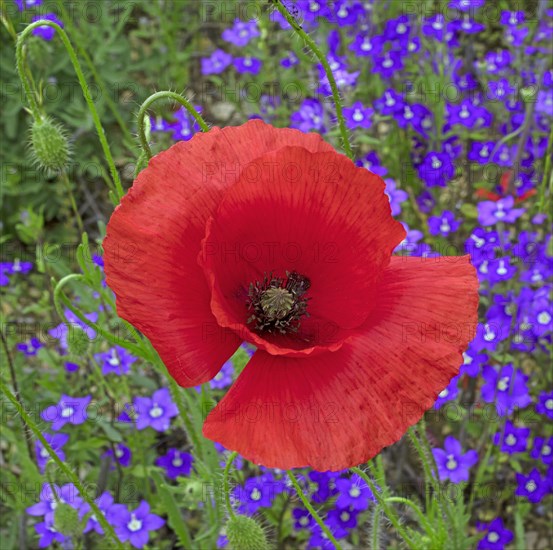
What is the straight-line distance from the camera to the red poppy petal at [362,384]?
1.43 meters

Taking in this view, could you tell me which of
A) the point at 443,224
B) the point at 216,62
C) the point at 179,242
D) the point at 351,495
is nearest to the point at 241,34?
the point at 216,62

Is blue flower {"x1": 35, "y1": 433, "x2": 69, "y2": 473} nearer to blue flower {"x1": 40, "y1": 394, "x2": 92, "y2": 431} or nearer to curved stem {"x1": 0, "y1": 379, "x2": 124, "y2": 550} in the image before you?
blue flower {"x1": 40, "y1": 394, "x2": 92, "y2": 431}

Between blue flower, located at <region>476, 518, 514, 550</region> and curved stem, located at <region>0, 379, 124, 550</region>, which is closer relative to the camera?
curved stem, located at <region>0, 379, 124, 550</region>

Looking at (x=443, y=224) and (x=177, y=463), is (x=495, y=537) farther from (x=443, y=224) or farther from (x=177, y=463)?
(x=443, y=224)

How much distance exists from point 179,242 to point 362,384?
16.7 inches

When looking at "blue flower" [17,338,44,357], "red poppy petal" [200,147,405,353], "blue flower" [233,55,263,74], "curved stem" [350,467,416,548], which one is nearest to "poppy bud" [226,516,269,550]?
"curved stem" [350,467,416,548]

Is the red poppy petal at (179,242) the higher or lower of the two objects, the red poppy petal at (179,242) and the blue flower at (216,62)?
the lower

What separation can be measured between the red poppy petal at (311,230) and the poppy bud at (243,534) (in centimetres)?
58

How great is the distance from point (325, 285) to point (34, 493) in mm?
1623

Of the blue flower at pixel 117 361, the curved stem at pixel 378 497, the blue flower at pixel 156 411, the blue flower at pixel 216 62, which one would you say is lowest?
the curved stem at pixel 378 497

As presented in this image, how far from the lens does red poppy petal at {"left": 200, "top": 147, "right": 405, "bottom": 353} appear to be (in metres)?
1.55

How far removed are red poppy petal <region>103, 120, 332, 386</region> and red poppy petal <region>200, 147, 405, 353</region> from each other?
0.04 m

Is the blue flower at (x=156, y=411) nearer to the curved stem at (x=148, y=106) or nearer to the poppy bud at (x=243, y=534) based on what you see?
the poppy bud at (x=243, y=534)

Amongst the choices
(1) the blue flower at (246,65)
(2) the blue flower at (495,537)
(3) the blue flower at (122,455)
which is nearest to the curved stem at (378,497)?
(2) the blue flower at (495,537)
